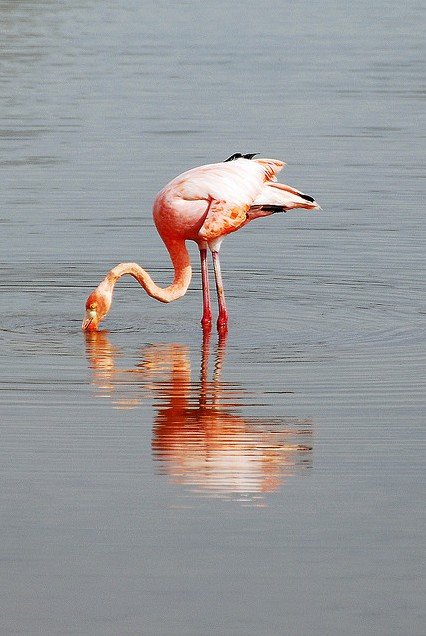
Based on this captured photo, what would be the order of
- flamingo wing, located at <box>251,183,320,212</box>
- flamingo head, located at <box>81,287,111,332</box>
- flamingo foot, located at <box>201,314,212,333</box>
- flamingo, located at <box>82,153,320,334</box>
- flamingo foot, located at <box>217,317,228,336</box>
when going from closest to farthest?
flamingo head, located at <box>81,287,111,332</box> < flamingo foot, located at <box>217,317,228,336</box> < flamingo foot, located at <box>201,314,212,333</box> < flamingo, located at <box>82,153,320,334</box> < flamingo wing, located at <box>251,183,320,212</box>

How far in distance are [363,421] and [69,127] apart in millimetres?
14352

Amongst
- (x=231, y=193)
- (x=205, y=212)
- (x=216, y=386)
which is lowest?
(x=216, y=386)

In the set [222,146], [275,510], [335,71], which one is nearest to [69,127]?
[222,146]

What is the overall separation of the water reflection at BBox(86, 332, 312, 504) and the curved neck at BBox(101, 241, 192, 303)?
2.57ft

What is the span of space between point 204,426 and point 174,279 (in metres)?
3.85

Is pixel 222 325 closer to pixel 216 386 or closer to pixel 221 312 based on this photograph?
pixel 221 312

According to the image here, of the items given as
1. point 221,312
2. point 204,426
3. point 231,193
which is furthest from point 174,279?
point 204,426

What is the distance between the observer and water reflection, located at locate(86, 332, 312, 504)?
8.48 m

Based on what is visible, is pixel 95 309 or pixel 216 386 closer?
pixel 216 386

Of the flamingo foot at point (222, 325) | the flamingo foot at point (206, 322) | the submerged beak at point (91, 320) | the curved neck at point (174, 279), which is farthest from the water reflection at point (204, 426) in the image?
the curved neck at point (174, 279)

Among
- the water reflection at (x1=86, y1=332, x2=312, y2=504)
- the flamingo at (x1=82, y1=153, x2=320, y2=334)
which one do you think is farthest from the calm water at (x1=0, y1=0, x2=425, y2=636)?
the flamingo at (x1=82, y1=153, x2=320, y2=334)

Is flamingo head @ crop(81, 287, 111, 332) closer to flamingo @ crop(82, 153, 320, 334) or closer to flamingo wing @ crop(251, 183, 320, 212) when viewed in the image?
flamingo @ crop(82, 153, 320, 334)

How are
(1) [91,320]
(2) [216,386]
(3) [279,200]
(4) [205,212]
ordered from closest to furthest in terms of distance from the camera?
(2) [216,386], (1) [91,320], (4) [205,212], (3) [279,200]

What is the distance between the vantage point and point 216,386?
35.2 ft
